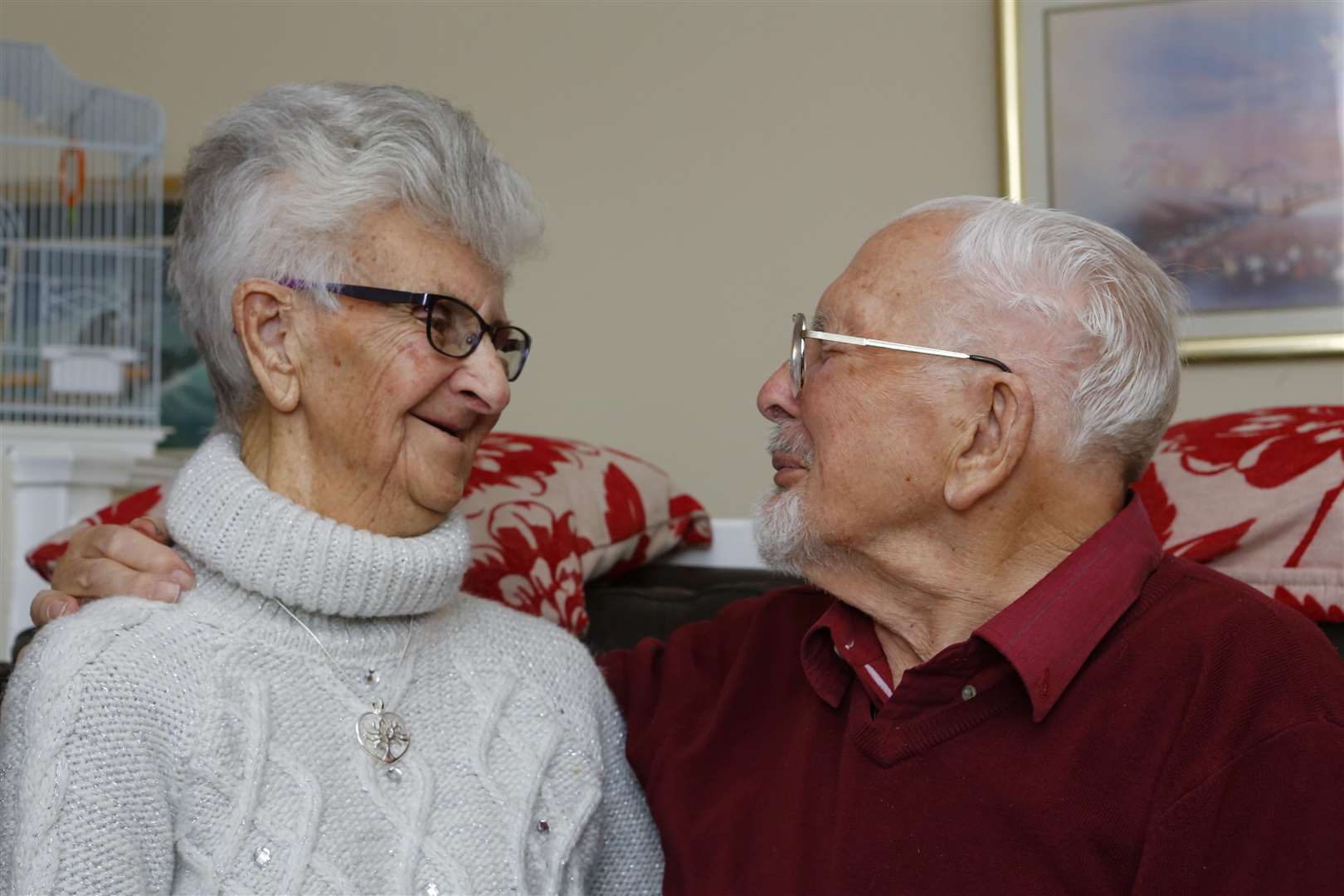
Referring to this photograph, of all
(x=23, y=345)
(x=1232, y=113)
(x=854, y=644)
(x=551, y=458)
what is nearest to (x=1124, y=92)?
(x=1232, y=113)

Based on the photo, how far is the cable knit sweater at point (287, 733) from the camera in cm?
112

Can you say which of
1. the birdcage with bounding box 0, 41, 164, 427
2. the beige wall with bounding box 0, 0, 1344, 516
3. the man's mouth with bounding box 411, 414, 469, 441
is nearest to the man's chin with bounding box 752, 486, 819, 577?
the man's mouth with bounding box 411, 414, 469, 441

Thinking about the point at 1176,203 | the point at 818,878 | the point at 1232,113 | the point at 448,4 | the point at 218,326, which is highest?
the point at 448,4

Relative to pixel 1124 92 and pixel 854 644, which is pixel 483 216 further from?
pixel 1124 92

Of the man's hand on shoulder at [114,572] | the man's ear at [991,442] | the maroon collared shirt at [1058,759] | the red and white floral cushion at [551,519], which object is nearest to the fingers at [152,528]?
the man's hand on shoulder at [114,572]

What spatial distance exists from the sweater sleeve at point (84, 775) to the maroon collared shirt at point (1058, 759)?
1.87ft

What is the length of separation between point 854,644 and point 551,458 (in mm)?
780

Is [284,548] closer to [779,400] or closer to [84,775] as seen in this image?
[84,775]

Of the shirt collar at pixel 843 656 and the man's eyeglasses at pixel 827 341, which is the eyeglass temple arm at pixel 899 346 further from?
the shirt collar at pixel 843 656

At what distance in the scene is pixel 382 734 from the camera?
1.31 m

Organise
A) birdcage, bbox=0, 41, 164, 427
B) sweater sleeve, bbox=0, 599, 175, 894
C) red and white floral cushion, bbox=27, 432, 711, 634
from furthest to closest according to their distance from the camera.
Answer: birdcage, bbox=0, 41, 164, 427 < red and white floral cushion, bbox=27, 432, 711, 634 < sweater sleeve, bbox=0, 599, 175, 894

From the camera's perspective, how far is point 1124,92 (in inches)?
98.5

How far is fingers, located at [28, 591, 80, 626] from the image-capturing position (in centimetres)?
131

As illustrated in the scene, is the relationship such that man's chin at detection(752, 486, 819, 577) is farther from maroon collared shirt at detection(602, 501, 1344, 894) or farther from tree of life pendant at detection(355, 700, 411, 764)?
tree of life pendant at detection(355, 700, 411, 764)
